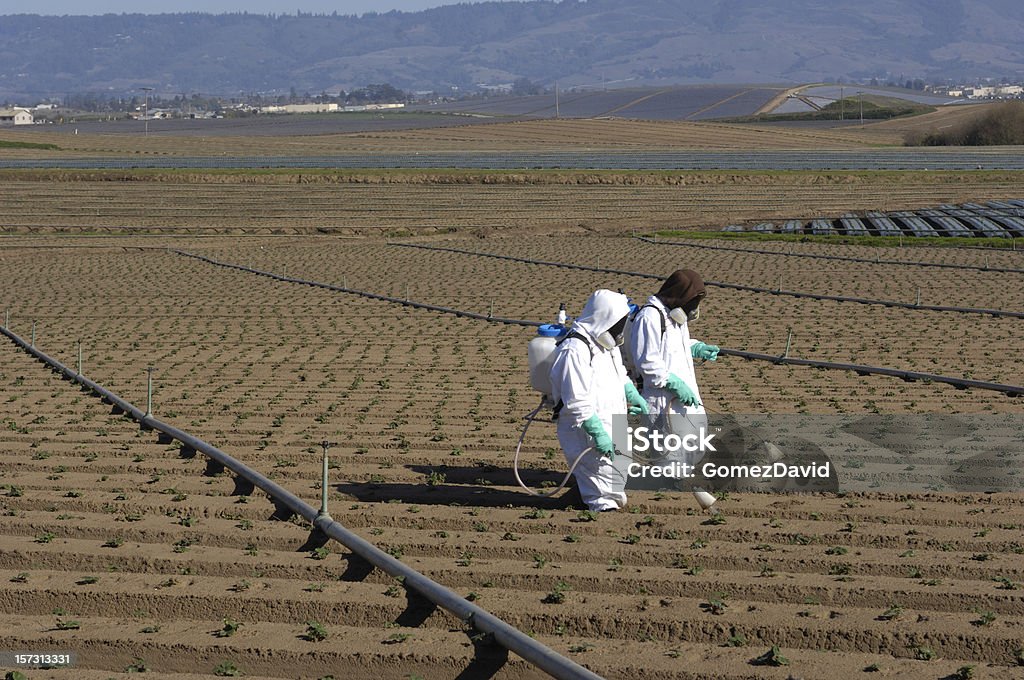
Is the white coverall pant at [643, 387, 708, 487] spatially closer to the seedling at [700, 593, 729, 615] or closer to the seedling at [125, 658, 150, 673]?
the seedling at [700, 593, 729, 615]

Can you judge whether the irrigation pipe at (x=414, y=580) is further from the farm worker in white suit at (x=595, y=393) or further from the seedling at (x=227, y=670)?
the farm worker in white suit at (x=595, y=393)

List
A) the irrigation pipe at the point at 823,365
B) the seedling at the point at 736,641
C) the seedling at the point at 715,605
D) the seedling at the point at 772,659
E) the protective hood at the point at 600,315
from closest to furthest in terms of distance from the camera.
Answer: the seedling at the point at 772,659 < the seedling at the point at 736,641 < the seedling at the point at 715,605 < the protective hood at the point at 600,315 < the irrigation pipe at the point at 823,365

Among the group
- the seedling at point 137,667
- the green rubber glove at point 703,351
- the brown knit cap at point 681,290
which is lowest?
the seedling at point 137,667

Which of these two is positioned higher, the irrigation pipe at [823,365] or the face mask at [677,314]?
the face mask at [677,314]

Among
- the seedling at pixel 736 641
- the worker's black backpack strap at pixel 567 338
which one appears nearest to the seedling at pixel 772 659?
the seedling at pixel 736 641

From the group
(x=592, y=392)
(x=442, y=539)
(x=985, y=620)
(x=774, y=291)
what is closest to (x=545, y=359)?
(x=592, y=392)

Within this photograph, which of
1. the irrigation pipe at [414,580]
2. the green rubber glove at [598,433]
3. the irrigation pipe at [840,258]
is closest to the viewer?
the irrigation pipe at [414,580]

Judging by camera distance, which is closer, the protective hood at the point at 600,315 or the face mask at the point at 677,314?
the protective hood at the point at 600,315

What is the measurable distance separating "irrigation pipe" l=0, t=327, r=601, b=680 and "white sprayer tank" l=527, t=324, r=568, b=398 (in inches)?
54.2

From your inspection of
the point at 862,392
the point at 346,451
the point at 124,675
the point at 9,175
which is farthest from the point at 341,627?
the point at 9,175

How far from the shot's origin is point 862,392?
490 inches

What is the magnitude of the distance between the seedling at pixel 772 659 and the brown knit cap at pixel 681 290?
9.05 ft

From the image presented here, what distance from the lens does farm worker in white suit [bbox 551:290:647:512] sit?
24.7 ft

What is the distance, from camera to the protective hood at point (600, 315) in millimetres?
7648
